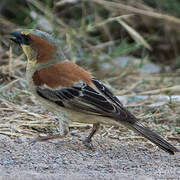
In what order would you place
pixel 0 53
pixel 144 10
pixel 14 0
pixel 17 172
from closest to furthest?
pixel 17 172, pixel 0 53, pixel 144 10, pixel 14 0

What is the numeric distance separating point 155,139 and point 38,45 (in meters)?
1.45

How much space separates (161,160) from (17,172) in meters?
1.37

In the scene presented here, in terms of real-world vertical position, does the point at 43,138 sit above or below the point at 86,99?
below

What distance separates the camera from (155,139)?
13.3ft

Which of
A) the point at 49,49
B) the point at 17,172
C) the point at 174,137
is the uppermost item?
the point at 49,49

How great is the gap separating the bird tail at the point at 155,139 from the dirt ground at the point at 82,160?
0.12 meters

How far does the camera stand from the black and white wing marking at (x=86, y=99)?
161 inches

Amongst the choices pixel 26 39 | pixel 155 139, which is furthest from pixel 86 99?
pixel 26 39

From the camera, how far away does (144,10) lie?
7.49 m

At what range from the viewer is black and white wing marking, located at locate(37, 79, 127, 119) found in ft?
13.4

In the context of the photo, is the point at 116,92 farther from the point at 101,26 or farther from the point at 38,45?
the point at 101,26

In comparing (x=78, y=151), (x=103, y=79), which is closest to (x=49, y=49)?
(x=78, y=151)

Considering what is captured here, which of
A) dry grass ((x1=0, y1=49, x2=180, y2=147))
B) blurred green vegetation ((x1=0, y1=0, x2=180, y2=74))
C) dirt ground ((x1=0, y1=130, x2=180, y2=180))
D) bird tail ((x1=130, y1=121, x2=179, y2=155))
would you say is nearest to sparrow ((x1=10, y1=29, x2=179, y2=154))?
bird tail ((x1=130, y1=121, x2=179, y2=155))

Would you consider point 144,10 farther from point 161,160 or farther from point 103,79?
point 161,160
